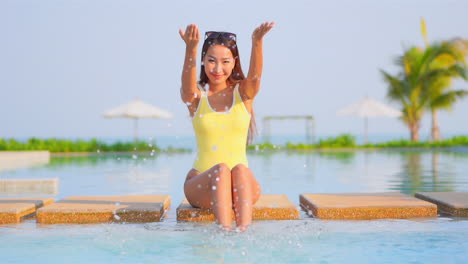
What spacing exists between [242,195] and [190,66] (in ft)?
3.30

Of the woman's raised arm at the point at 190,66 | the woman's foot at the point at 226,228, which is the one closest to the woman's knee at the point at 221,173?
the woman's foot at the point at 226,228

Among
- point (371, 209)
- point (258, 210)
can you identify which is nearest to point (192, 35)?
point (258, 210)

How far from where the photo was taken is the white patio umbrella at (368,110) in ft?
83.3

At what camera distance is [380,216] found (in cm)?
504

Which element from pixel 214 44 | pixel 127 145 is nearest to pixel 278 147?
pixel 127 145

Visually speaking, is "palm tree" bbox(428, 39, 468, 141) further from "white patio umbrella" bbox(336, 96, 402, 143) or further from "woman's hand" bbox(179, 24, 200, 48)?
"woman's hand" bbox(179, 24, 200, 48)

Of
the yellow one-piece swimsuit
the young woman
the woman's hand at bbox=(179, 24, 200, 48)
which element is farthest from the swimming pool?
the woman's hand at bbox=(179, 24, 200, 48)

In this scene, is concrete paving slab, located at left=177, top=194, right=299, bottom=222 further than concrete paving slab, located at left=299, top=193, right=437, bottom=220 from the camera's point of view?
No

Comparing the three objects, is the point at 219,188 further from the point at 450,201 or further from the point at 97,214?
the point at 450,201

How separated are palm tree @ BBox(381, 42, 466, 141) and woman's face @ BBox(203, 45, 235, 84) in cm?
2361

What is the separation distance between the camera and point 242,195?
3.90 m

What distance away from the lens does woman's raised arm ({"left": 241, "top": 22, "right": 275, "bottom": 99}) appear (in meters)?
4.04

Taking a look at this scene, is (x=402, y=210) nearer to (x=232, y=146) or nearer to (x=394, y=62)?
(x=232, y=146)

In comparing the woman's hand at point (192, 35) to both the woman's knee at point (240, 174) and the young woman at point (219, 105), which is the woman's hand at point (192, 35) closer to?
the young woman at point (219, 105)
